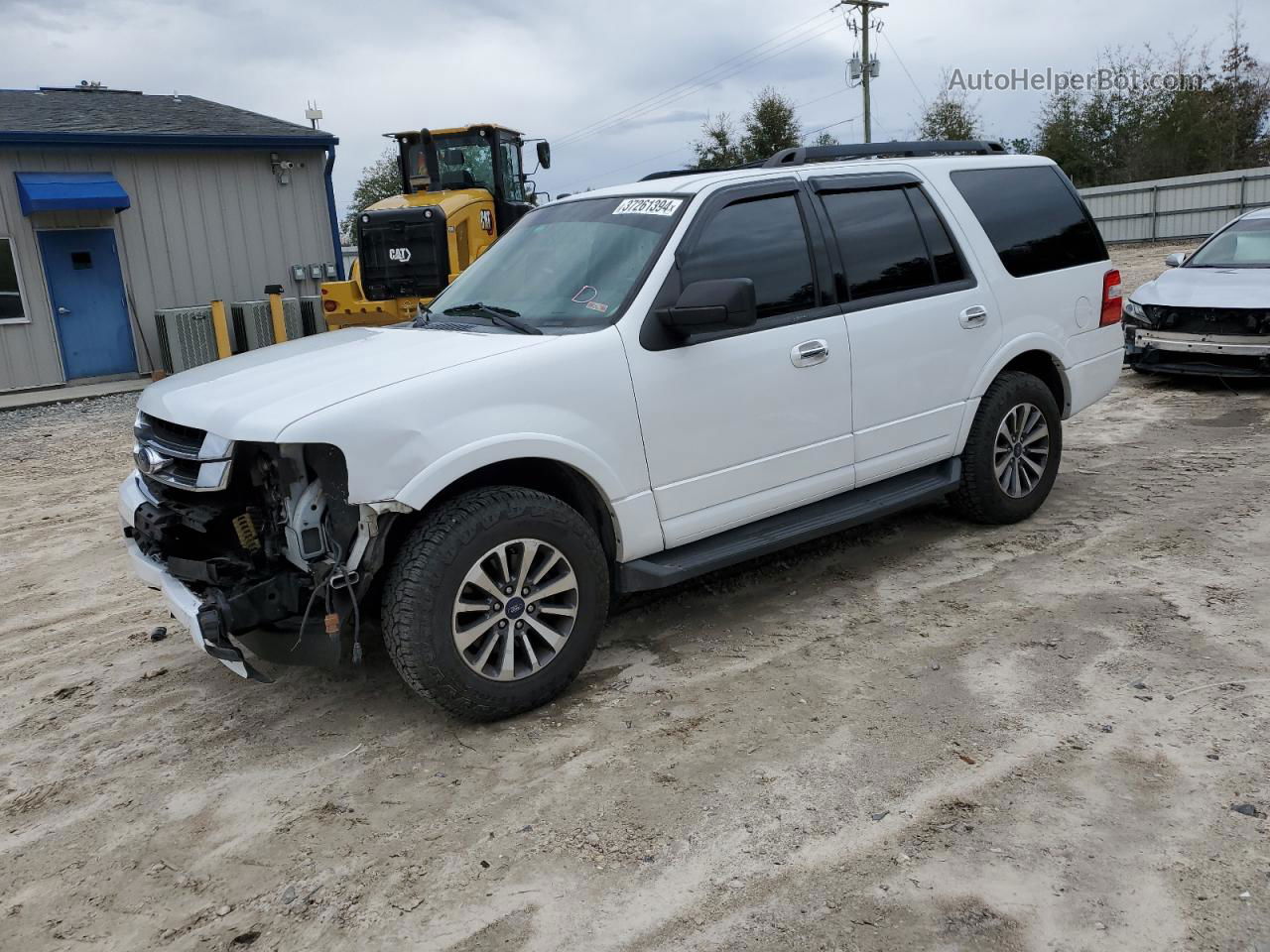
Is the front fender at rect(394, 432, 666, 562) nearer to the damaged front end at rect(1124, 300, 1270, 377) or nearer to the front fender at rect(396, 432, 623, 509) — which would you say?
the front fender at rect(396, 432, 623, 509)

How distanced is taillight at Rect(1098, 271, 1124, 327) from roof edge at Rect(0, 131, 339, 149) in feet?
47.1

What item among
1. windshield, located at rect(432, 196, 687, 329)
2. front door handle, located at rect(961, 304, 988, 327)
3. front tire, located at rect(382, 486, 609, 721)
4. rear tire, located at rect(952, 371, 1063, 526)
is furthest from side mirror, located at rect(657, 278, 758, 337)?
rear tire, located at rect(952, 371, 1063, 526)

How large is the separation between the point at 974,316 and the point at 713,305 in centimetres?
200

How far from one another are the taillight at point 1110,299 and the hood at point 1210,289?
3.59 m

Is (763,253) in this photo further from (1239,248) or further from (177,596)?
(1239,248)

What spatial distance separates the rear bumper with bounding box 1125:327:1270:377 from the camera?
8.98m

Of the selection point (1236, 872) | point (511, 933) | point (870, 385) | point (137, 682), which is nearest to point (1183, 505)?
point (870, 385)

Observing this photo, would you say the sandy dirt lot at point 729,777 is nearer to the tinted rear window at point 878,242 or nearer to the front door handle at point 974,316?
the front door handle at point 974,316

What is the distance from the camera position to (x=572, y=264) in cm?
457

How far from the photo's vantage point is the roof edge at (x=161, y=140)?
1466 cm

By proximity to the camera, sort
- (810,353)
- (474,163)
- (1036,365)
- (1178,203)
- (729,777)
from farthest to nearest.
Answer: (1178,203) < (474,163) < (1036,365) < (810,353) < (729,777)

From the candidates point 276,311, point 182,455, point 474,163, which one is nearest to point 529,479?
point 182,455

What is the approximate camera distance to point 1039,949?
2.60 m

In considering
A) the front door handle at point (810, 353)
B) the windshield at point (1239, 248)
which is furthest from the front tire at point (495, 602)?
the windshield at point (1239, 248)
